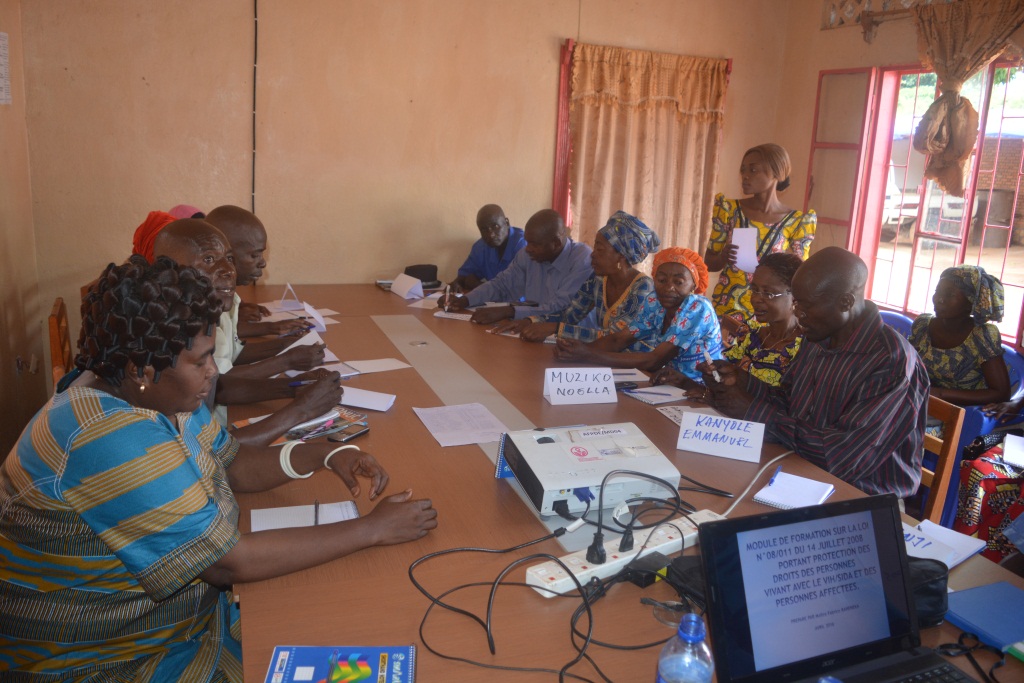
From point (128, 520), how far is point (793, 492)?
139 centimetres

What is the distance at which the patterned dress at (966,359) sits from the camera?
342 cm

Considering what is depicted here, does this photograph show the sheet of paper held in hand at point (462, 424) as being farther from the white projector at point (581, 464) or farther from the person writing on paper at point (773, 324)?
the person writing on paper at point (773, 324)

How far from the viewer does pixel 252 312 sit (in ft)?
11.8

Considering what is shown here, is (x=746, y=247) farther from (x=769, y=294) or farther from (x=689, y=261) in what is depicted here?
(x=769, y=294)

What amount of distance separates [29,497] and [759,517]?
113 centimetres

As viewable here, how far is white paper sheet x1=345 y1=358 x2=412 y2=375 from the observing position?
2695 mm

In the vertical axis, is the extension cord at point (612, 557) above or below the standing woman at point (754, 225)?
below

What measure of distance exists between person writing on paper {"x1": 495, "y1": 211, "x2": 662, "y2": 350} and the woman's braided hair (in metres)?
2.10

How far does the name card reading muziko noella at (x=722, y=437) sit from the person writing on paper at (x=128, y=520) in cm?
98

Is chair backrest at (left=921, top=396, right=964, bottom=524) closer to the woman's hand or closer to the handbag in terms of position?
the handbag

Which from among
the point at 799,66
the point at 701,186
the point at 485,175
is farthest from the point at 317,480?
the point at 799,66

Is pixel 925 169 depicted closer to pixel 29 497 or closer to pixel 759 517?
pixel 759 517

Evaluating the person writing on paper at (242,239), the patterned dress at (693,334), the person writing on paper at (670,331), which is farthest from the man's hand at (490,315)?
the person writing on paper at (242,239)

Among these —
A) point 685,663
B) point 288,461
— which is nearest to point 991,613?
point 685,663
